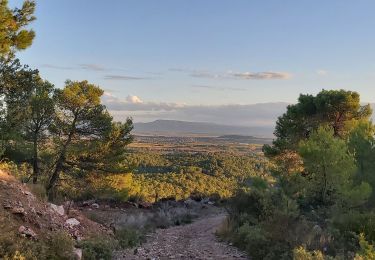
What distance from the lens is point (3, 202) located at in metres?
11.6

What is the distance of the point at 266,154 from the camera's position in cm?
3142

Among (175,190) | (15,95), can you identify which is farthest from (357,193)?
(175,190)

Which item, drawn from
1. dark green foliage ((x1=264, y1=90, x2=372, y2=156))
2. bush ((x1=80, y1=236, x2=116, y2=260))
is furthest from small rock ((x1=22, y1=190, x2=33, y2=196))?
dark green foliage ((x1=264, y1=90, x2=372, y2=156))

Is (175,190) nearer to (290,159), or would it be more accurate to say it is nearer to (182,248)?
(290,159)

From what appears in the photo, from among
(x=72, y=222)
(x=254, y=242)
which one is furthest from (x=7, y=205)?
(x=254, y=242)

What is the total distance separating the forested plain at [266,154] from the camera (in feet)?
41.9

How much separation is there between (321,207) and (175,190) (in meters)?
36.2

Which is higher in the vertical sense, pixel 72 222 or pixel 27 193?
pixel 27 193

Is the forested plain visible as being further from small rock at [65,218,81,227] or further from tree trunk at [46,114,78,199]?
small rock at [65,218,81,227]

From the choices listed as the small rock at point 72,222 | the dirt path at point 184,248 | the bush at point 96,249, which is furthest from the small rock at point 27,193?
the dirt path at point 184,248

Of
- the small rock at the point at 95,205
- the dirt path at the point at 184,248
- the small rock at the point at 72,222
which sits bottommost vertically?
the small rock at the point at 95,205

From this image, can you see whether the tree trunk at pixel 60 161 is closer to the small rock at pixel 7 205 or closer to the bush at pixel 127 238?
the bush at pixel 127 238

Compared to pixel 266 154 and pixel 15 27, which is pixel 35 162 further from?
pixel 266 154

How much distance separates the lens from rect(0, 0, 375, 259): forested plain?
12781mm
